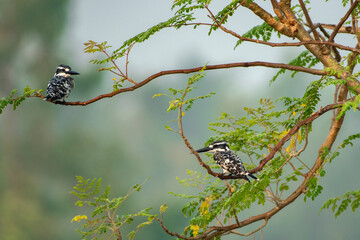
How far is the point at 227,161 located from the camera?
18.7ft

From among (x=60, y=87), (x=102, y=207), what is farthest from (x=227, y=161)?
(x=60, y=87)

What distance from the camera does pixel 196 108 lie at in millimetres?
21344

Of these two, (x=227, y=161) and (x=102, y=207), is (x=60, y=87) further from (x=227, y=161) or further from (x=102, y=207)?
(x=227, y=161)

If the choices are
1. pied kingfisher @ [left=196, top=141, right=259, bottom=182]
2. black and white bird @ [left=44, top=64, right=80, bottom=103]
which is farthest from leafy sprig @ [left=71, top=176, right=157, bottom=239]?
pied kingfisher @ [left=196, top=141, right=259, bottom=182]

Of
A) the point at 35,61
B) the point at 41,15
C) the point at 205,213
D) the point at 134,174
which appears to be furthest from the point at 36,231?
the point at 205,213

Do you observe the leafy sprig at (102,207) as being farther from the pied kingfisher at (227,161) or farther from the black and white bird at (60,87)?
the pied kingfisher at (227,161)

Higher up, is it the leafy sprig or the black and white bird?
the black and white bird

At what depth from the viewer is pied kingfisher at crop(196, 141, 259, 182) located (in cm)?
562

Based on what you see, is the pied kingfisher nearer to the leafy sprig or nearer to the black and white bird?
the leafy sprig

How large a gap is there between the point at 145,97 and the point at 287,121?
45.7 ft

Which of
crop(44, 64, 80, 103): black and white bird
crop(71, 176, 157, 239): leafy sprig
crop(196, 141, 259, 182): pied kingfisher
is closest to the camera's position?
crop(196, 141, 259, 182): pied kingfisher

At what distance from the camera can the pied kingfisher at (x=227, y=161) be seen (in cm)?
562

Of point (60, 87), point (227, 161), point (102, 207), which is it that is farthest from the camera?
point (102, 207)

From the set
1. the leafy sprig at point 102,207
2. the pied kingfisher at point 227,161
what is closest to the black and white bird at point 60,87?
the leafy sprig at point 102,207
